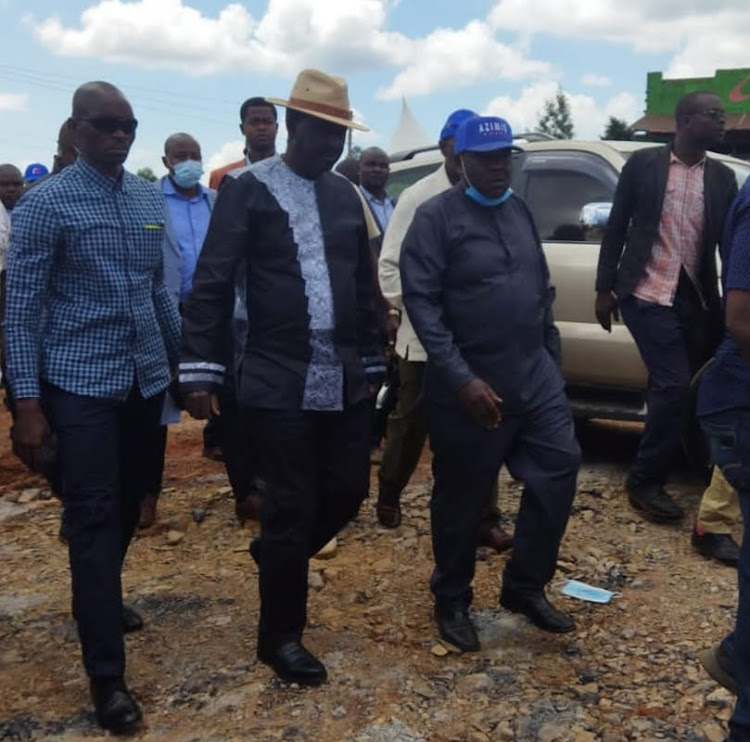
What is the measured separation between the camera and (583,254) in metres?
5.45

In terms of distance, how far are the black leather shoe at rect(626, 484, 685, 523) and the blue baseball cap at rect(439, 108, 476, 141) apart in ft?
6.25

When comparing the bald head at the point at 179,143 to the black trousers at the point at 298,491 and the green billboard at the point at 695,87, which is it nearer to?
the black trousers at the point at 298,491

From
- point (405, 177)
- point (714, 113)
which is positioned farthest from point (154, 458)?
point (405, 177)

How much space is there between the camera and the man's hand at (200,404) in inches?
126

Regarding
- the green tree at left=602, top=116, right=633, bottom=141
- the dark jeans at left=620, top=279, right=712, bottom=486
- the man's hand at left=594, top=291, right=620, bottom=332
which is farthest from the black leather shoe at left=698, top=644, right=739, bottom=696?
the green tree at left=602, top=116, right=633, bottom=141

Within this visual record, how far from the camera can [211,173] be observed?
609 cm

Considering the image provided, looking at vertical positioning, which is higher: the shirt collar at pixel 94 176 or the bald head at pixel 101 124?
the bald head at pixel 101 124

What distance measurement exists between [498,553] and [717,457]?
5.98 ft

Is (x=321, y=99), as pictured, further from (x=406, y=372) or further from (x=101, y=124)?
(x=406, y=372)

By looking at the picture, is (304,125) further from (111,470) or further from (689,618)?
(689,618)

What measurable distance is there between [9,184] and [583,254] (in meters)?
5.53

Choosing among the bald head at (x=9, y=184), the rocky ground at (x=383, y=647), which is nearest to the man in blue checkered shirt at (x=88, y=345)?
the rocky ground at (x=383, y=647)

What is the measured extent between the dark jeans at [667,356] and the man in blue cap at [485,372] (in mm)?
1139

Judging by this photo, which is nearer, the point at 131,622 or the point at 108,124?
the point at 108,124
